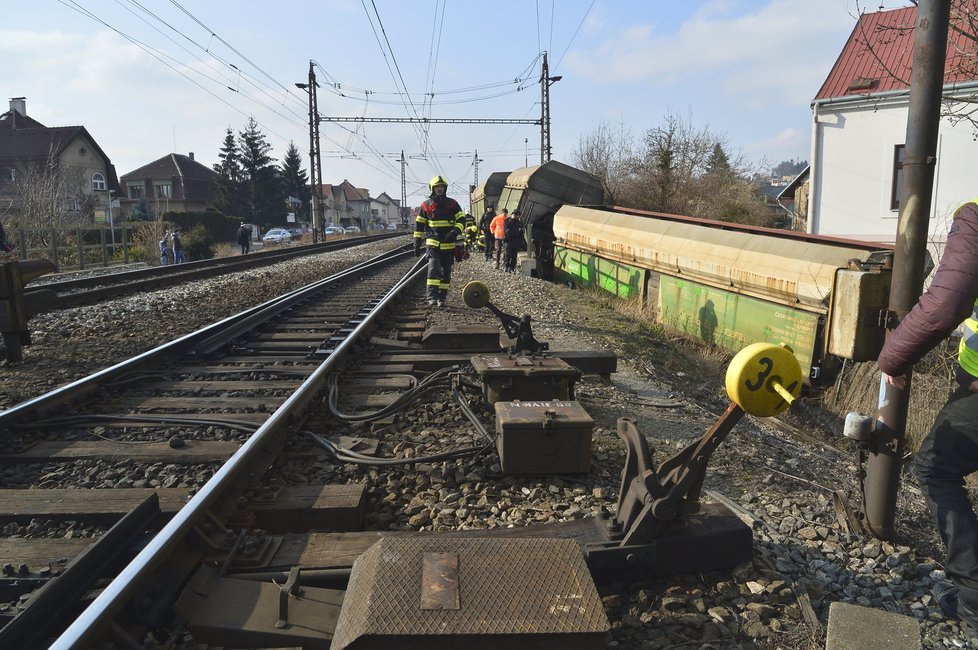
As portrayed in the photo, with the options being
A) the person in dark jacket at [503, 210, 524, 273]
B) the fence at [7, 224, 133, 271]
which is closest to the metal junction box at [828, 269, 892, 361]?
the person in dark jacket at [503, 210, 524, 273]

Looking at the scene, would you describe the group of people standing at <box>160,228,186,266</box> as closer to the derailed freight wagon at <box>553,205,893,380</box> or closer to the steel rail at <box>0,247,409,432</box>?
the steel rail at <box>0,247,409,432</box>

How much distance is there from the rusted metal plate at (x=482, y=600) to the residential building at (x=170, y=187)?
6840 cm

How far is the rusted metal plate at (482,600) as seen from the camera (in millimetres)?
1970

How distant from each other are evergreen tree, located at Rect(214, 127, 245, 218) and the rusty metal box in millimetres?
64045

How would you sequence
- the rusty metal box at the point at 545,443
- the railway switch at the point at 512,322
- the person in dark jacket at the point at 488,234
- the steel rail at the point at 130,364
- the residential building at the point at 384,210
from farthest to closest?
the residential building at the point at 384,210, the person in dark jacket at the point at 488,234, the railway switch at the point at 512,322, the steel rail at the point at 130,364, the rusty metal box at the point at 545,443

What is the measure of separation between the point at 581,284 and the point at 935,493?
12.1 meters

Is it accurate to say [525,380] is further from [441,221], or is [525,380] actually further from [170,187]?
[170,187]

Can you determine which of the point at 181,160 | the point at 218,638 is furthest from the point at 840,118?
the point at 181,160

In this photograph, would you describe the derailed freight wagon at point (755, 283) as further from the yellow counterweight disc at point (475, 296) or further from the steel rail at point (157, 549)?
the steel rail at point (157, 549)

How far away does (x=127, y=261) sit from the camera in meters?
22.7

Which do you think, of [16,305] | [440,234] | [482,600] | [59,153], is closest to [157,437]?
[482,600]

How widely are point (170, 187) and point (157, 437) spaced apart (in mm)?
70355

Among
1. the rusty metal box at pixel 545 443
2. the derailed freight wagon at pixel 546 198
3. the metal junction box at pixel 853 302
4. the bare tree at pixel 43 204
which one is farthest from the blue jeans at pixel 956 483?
the bare tree at pixel 43 204

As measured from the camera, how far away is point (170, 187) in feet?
217
